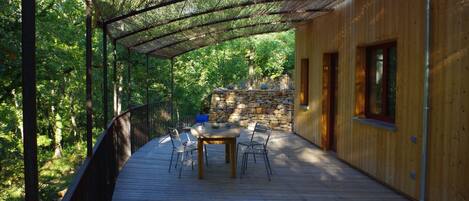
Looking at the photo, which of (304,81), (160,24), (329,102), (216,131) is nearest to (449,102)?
(216,131)

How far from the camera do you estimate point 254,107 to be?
12.7 m

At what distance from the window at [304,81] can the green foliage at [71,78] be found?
146 inches

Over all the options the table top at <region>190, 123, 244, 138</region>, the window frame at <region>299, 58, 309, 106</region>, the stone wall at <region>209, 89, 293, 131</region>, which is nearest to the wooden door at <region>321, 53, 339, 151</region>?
the window frame at <region>299, 58, 309, 106</region>

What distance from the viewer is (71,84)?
50.9 ft

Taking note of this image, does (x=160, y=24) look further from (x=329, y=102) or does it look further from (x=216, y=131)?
(x=329, y=102)

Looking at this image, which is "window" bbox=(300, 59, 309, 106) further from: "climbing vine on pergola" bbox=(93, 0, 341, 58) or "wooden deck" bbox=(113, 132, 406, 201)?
"wooden deck" bbox=(113, 132, 406, 201)

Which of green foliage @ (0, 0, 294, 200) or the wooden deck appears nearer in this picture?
the wooden deck

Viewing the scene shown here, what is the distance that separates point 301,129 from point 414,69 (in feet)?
18.0

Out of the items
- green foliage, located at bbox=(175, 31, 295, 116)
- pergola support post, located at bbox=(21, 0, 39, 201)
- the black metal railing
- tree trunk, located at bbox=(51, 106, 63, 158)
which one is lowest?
tree trunk, located at bbox=(51, 106, 63, 158)

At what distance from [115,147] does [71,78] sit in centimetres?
1013

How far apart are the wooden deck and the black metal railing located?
268 mm

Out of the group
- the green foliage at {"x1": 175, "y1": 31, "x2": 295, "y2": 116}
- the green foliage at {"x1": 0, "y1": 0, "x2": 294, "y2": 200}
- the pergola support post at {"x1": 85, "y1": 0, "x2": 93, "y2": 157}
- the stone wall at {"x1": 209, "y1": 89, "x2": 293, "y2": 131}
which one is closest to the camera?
the pergola support post at {"x1": 85, "y1": 0, "x2": 93, "y2": 157}

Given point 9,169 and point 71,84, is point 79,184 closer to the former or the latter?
point 9,169

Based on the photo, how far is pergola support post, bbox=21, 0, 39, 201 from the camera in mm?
1718
